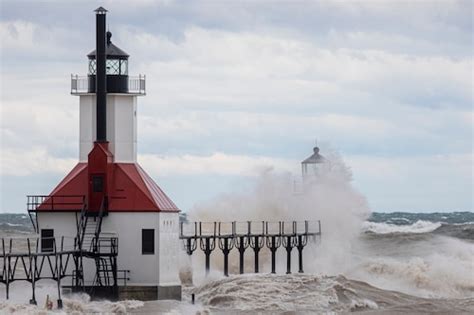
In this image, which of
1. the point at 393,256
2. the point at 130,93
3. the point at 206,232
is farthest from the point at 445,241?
the point at 130,93

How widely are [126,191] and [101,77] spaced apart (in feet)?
12.8

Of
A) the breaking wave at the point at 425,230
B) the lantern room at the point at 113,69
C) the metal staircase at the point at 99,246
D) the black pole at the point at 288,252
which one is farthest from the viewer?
Answer: the breaking wave at the point at 425,230

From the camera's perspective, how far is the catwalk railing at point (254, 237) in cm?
5450

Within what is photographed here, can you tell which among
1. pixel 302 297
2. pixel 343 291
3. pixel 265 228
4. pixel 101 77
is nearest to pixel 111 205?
pixel 101 77

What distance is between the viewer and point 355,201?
66.6 m

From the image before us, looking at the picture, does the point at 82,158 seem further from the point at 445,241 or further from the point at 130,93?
the point at 445,241

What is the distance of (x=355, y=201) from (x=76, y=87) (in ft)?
67.6

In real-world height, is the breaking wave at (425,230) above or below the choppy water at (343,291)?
above

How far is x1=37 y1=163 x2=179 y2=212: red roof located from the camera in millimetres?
47875

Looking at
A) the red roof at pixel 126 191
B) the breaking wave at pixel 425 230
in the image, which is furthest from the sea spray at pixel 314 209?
the breaking wave at pixel 425 230

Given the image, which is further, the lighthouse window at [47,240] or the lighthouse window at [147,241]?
the lighthouse window at [47,240]

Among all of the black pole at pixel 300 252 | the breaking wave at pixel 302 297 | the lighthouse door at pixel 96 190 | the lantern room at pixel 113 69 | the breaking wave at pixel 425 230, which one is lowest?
the breaking wave at pixel 302 297

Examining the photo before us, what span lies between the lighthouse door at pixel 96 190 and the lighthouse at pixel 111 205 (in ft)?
0.11

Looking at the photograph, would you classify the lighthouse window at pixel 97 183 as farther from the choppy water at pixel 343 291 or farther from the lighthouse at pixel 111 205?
the choppy water at pixel 343 291
